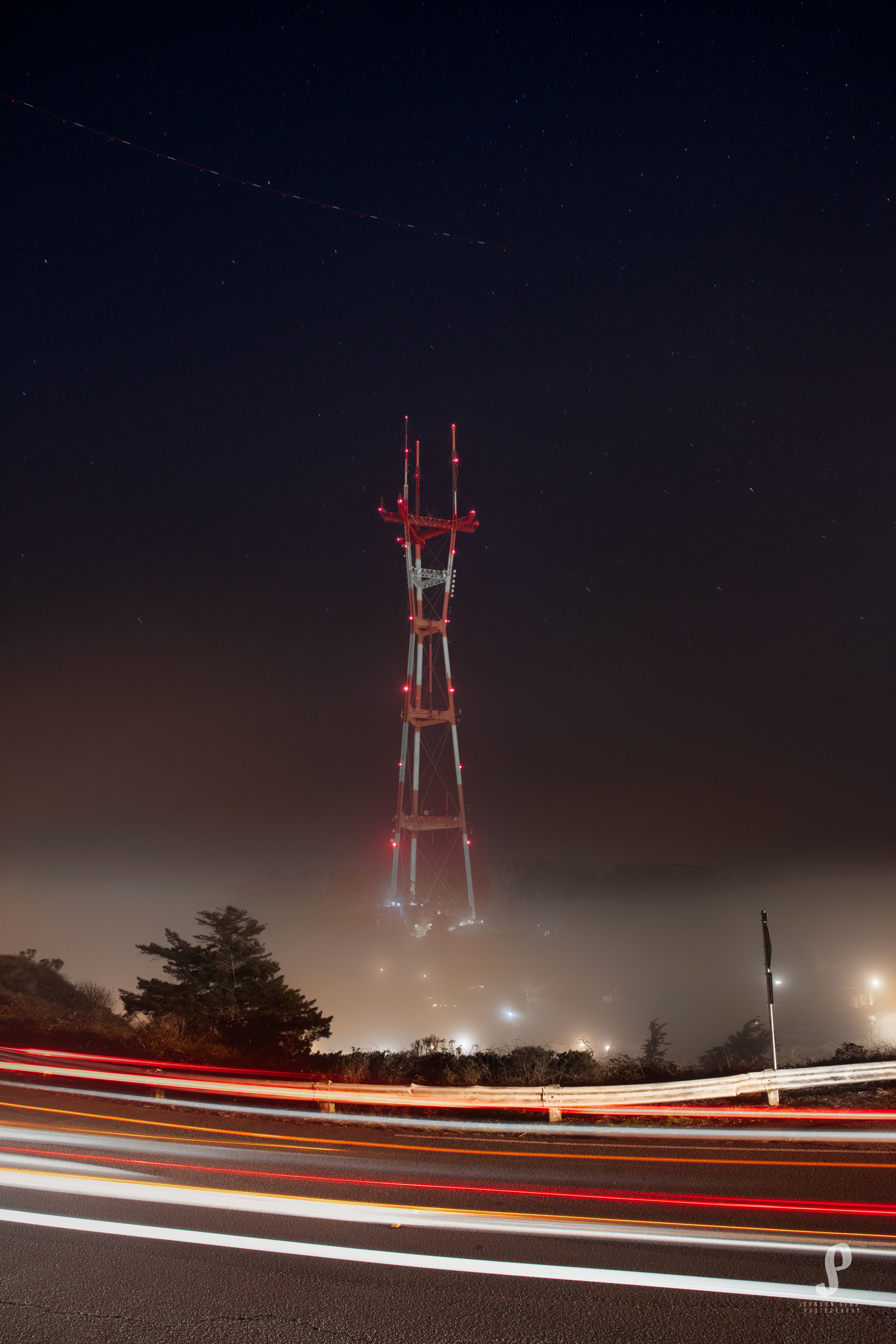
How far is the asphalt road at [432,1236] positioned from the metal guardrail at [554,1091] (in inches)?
36.6

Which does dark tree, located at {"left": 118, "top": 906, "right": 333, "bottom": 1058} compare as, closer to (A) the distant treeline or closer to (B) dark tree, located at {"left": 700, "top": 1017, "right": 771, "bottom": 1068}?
(A) the distant treeline

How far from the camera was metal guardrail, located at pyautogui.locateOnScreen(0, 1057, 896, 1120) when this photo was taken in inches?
429

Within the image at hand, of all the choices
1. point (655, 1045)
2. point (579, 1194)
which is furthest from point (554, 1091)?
point (655, 1045)

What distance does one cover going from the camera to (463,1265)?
5.80 metres

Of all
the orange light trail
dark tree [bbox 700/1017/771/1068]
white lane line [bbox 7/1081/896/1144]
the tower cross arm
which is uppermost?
the tower cross arm

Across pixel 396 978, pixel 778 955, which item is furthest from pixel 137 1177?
pixel 778 955

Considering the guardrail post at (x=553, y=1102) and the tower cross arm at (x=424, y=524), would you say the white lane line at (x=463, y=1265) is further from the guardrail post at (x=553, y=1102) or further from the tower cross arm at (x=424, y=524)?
the tower cross arm at (x=424, y=524)

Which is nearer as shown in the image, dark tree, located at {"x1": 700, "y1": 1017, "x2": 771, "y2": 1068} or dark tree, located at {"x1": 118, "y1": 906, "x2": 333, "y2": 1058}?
dark tree, located at {"x1": 118, "y1": 906, "x2": 333, "y2": 1058}

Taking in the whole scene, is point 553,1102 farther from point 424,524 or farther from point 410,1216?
point 424,524

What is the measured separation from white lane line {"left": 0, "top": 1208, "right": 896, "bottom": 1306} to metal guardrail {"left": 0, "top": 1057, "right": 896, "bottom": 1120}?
5.29 m

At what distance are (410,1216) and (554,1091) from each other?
463 cm

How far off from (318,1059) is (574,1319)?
12163 mm

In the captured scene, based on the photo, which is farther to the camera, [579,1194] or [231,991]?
[231,991]

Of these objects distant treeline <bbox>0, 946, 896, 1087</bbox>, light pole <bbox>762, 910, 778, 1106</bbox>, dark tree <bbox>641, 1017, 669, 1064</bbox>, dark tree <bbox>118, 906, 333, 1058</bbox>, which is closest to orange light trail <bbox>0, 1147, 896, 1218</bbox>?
distant treeline <bbox>0, 946, 896, 1087</bbox>
